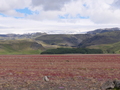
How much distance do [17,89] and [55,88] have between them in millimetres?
3679

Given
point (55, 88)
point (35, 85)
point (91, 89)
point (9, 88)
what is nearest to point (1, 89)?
point (9, 88)

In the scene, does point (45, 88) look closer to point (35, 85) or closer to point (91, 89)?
point (35, 85)

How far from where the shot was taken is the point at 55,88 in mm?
19734

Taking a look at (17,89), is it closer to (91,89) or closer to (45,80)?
(45,80)

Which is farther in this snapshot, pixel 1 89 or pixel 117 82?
pixel 1 89

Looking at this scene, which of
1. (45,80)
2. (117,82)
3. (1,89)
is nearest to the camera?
(117,82)

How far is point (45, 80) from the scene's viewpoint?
23.9 meters

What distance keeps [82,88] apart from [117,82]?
3.44 m

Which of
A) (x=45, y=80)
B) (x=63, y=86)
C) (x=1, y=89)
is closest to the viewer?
(x=1, y=89)

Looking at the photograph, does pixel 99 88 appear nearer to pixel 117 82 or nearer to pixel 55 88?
pixel 117 82

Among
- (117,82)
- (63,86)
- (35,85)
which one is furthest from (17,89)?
(117,82)

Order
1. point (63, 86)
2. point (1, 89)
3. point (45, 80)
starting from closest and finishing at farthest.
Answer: point (1, 89) < point (63, 86) < point (45, 80)

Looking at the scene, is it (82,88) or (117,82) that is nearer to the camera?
(117,82)

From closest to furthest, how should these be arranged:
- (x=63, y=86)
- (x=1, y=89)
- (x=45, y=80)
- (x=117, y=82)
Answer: (x=117, y=82) < (x=1, y=89) < (x=63, y=86) < (x=45, y=80)
